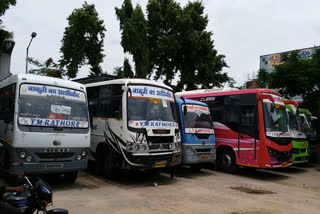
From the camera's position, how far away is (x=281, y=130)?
11477 millimetres

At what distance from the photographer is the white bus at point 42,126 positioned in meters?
7.35

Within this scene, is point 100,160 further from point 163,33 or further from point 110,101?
point 163,33

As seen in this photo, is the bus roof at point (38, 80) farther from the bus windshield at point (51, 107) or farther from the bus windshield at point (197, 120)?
the bus windshield at point (197, 120)

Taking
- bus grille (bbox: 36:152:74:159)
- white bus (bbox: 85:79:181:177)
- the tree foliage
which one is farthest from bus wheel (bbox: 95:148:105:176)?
the tree foliage

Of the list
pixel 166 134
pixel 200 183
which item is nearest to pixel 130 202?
pixel 166 134

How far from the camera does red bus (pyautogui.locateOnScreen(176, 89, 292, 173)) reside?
1096 cm

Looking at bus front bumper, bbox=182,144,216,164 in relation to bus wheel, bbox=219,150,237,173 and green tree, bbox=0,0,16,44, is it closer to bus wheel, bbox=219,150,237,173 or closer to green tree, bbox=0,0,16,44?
bus wheel, bbox=219,150,237,173

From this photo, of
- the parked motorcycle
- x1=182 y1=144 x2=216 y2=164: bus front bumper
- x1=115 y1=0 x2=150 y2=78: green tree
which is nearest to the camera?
the parked motorcycle

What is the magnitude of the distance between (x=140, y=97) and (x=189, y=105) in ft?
9.70

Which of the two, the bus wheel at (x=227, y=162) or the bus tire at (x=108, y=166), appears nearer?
the bus tire at (x=108, y=166)

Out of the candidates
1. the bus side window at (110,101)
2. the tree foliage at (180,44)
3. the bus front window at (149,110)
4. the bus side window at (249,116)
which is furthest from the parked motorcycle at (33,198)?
the tree foliage at (180,44)

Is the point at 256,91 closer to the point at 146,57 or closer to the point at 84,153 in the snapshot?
the point at 84,153

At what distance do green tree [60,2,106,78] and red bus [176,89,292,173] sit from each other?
14.1m

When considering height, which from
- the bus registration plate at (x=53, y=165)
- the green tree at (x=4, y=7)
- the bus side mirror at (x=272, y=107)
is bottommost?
the bus registration plate at (x=53, y=165)
